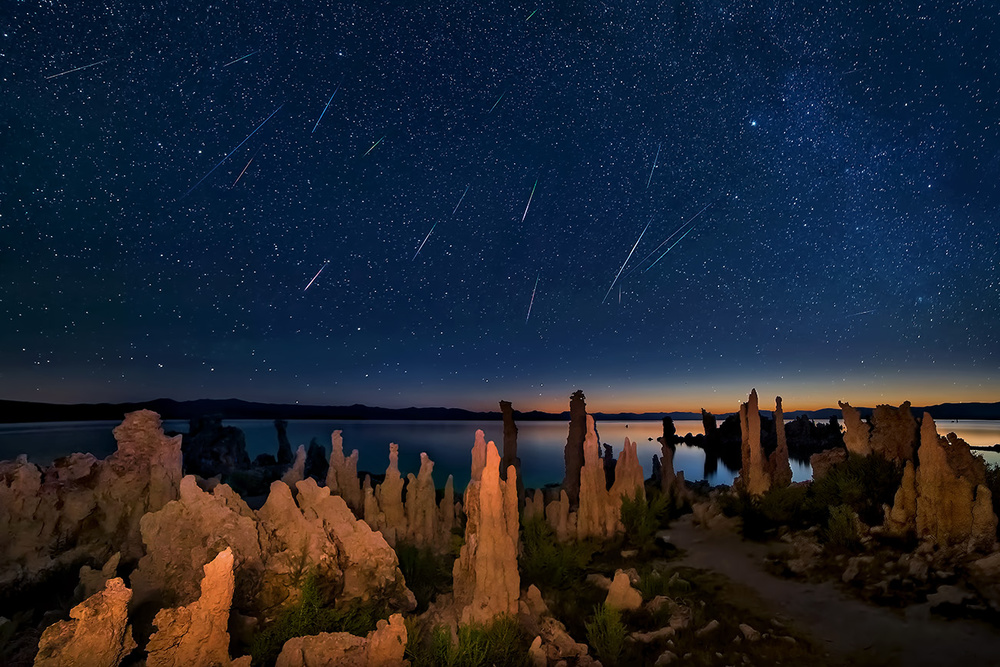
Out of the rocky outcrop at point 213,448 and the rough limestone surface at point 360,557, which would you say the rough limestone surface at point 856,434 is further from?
the rocky outcrop at point 213,448

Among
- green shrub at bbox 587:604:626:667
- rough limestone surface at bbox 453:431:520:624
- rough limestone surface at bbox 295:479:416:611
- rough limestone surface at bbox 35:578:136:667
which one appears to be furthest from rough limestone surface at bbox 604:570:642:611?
rough limestone surface at bbox 35:578:136:667

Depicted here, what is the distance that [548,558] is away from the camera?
15.2 m

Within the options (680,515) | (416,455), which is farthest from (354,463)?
(416,455)

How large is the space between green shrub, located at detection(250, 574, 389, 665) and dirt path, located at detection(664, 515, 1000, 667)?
923 centimetres

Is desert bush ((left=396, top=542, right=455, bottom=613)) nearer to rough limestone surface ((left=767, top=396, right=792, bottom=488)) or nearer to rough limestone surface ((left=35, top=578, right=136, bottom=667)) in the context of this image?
Answer: rough limestone surface ((left=35, top=578, right=136, bottom=667))

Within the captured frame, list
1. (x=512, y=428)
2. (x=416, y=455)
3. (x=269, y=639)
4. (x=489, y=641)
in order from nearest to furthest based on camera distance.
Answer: (x=269, y=639), (x=489, y=641), (x=512, y=428), (x=416, y=455)

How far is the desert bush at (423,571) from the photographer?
497 inches

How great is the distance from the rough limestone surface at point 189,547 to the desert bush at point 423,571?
4377mm

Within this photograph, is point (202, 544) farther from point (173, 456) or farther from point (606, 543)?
point (606, 543)

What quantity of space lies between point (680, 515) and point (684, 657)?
1435 centimetres

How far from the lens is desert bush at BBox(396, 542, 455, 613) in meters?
12.6

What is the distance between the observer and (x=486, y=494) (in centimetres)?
973

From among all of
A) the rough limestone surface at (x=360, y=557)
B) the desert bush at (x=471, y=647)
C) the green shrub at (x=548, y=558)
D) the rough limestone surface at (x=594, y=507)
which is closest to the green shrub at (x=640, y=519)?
the rough limestone surface at (x=594, y=507)

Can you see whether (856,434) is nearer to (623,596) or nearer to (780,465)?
(780,465)
